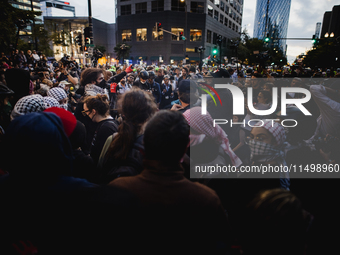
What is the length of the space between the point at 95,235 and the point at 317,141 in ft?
20.6

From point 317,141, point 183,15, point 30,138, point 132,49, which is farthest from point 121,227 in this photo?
point 132,49

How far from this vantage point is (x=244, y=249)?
1110 mm

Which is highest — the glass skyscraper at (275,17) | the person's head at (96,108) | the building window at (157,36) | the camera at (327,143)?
the glass skyscraper at (275,17)

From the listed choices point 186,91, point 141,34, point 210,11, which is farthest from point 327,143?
point 210,11

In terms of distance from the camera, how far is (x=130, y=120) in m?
2.30

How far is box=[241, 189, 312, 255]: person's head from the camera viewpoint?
1.00 metres

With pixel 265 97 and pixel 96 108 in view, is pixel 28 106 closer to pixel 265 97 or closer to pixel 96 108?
pixel 96 108

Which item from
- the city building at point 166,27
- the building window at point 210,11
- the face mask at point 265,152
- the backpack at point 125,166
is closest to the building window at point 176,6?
the city building at point 166,27

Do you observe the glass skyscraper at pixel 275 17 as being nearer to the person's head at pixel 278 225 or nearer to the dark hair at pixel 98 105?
the dark hair at pixel 98 105

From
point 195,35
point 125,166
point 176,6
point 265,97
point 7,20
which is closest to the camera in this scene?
point 125,166

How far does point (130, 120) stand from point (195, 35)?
177 ft

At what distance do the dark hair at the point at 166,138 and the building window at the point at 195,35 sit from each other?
54278 mm

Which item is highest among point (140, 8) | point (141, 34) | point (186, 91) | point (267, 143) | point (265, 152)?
point (140, 8)

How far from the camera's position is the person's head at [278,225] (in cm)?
100
